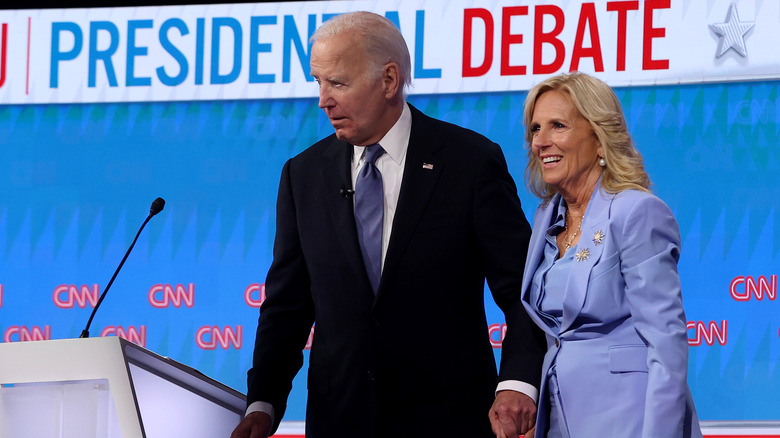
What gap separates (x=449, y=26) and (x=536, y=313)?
1780 millimetres

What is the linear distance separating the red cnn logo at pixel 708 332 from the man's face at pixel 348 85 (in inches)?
61.2

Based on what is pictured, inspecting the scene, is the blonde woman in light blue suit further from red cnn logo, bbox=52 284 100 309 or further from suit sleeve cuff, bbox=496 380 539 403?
red cnn logo, bbox=52 284 100 309

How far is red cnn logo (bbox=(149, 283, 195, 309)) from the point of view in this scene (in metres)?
3.70

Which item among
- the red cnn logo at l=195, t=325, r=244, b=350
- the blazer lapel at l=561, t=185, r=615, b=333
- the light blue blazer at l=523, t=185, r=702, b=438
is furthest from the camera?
the red cnn logo at l=195, t=325, r=244, b=350

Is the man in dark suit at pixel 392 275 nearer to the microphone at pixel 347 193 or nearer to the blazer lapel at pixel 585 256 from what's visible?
the microphone at pixel 347 193

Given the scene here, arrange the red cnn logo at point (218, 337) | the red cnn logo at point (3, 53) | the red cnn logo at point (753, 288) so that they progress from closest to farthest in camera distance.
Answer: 1. the red cnn logo at point (753, 288)
2. the red cnn logo at point (218, 337)
3. the red cnn logo at point (3, 53)

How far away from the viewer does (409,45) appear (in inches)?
145

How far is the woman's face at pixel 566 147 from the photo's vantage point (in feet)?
7.22

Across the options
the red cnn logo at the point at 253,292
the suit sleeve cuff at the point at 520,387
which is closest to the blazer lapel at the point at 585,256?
the suit sleeve cuff at the point at 520,387

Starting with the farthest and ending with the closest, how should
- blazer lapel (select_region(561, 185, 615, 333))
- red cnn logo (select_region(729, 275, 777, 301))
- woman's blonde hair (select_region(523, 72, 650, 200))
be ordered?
red cnn logo (select_region(729, 275, 777, 301)) → woman's blonde hair (select_region(523, 72, 650, 200)) → blazer lapel (select_region(561, 185, 615, 333))

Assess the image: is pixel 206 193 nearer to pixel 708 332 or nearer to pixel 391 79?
pixel 391 79

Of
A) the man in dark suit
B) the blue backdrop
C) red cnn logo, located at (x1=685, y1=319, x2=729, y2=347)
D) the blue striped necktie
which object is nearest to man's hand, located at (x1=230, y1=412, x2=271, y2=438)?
the man in dark suit

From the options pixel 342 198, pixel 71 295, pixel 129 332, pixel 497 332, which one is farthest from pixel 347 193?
A: pixel 71 295

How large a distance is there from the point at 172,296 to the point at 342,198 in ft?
5.33
